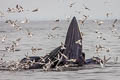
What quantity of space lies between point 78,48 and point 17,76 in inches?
175

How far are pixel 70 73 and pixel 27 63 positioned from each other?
3363mm

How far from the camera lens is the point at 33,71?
3034 cm

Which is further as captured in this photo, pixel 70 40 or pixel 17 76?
pixel 70 40

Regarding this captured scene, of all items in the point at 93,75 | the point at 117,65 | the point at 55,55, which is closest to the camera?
the point at 93,75

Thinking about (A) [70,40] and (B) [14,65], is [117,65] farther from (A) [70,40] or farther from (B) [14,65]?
(B) [14,65]

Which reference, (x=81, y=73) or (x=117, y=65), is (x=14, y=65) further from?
(x=117, y=65)


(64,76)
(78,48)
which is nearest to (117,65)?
(78,48)

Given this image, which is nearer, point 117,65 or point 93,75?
point 93,75

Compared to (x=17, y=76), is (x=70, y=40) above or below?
above

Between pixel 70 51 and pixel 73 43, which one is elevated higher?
pixel 73 43

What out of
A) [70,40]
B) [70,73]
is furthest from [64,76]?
[70,40]

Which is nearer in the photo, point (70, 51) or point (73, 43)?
point (70, 51)

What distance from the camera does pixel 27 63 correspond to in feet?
103

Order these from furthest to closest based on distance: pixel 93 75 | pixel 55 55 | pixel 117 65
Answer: pixel 117 65 → pixel 55 55 → pixel 93 75
